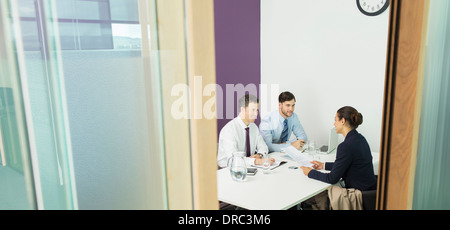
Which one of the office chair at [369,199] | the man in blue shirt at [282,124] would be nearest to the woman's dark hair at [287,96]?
the man in blue shirt at [282,124]

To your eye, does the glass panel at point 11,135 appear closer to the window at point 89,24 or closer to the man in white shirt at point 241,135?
the window at point 89,24

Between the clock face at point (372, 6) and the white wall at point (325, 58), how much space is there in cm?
4

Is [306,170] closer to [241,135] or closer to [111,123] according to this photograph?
[241,135]

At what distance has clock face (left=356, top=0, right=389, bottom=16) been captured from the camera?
10.4 ft

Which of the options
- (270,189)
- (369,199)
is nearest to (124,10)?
(270,189)

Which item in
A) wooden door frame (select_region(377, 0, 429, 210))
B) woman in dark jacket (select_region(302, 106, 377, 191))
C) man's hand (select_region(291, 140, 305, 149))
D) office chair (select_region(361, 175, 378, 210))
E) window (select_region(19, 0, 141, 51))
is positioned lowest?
office chair (select_region(361, 175, 378, 210))

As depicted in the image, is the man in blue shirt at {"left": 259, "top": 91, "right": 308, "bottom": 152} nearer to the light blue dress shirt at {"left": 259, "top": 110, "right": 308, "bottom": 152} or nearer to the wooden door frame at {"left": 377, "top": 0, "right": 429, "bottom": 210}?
the light blue dress shirt at {"left": 259, "top": 110, "right": 308, "bottom": 152}

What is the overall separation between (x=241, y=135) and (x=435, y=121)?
2092 mm

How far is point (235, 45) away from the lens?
393cm

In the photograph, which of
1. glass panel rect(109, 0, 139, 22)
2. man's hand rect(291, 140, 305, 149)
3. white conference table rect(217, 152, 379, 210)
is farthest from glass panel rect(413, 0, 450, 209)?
man's hand rect(291, 140, 305, 149)
